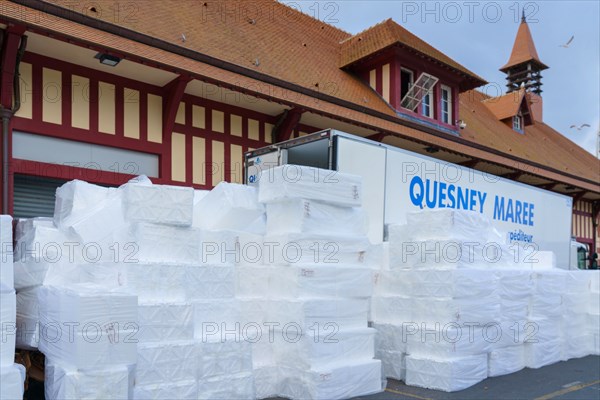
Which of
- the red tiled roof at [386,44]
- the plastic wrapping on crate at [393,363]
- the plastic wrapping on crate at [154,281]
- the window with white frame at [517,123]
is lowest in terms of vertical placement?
the plastic wrapping on crate at [393,363]

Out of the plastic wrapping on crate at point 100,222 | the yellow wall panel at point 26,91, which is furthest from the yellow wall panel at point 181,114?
the plastic wrapping on crate at point 100,222

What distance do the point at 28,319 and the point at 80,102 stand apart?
4.55m

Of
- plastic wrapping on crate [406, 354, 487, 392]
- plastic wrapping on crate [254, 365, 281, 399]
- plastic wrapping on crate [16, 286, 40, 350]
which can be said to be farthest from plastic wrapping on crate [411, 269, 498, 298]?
plastic wrapping on crate [16, 286, 40, 350]

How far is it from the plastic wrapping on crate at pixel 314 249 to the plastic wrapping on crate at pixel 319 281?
10cm

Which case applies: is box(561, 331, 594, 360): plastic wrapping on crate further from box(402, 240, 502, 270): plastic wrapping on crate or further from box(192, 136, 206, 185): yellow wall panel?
box(192, 136, 206, 185): yellow wall panel

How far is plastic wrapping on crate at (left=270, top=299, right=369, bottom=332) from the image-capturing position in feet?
19.2

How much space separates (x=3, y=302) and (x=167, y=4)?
8.47 m

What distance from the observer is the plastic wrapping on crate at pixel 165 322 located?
507 centimetres

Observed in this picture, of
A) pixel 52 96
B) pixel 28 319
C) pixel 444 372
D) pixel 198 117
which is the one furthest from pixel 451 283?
pixel 52 96

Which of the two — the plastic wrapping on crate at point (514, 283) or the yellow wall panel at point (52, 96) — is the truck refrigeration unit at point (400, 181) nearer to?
the plastic wrapping on crate at point (514, 283)

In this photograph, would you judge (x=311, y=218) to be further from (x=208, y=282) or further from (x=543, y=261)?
(x=543, y=261)

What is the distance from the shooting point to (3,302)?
4.51 metres

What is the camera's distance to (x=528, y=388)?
22.4ft

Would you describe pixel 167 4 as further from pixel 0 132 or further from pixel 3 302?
pixel 3 302
